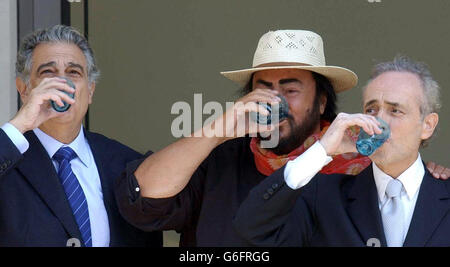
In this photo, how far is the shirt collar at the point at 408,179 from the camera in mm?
2600

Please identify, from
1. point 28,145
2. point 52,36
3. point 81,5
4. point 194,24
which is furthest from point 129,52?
point 28,145

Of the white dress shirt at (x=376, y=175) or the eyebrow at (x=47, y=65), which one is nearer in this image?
the white dress shirt at (x=376, y=175)

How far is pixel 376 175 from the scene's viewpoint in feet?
8.70

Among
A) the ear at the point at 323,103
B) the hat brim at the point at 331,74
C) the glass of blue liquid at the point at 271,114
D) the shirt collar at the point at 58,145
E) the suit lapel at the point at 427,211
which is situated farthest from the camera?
the ear at the point at 323,103

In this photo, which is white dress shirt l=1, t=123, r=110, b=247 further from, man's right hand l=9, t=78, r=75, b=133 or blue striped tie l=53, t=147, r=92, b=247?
man's right hand l=9, t=78, r=75, b=133

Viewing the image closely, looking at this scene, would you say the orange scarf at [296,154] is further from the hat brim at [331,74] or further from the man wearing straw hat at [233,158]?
the hat brim at [331,74]

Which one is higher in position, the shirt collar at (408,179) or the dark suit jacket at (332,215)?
the shirt collar at (408,179)

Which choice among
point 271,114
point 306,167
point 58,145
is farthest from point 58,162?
point 306,167

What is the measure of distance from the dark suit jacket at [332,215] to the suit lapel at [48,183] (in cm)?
58

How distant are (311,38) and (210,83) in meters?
2.32

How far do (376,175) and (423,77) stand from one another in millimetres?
357

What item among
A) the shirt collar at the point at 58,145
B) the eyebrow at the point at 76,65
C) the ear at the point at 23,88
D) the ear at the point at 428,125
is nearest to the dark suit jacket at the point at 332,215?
the ear at the point at 428,125
